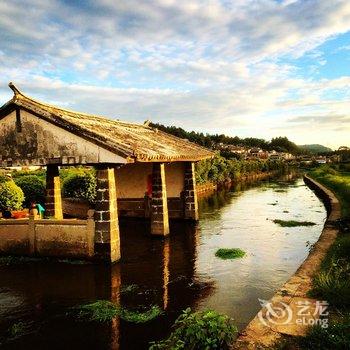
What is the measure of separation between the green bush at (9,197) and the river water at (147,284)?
19.0ft

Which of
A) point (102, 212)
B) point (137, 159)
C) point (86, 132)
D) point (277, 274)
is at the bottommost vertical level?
→ point (277, 274)

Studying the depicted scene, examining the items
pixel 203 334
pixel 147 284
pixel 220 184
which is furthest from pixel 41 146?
pixel 220 184

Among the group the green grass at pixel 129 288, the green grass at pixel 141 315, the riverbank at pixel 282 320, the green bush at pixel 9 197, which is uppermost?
the green bush at pixel 9 197

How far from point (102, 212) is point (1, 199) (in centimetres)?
875

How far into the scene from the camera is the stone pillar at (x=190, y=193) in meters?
19.4

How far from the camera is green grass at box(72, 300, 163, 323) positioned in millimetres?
7676

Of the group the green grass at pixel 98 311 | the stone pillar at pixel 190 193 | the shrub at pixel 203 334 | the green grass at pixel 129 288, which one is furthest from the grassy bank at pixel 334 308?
the stone pillar at pixel 190 193

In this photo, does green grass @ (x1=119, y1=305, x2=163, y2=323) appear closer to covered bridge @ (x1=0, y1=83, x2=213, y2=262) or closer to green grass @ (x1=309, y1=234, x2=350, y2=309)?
green grass @ (x1=309, y1=234, x2=350, y2=309)

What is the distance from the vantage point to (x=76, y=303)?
28.7 ft

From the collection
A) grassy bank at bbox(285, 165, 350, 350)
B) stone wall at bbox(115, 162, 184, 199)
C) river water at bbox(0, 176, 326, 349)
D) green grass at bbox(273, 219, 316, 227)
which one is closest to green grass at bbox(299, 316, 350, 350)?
grassy bank at bbox(285, 165, 350, 350)

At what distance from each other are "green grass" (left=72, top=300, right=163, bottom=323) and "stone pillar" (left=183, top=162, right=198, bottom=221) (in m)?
11.3

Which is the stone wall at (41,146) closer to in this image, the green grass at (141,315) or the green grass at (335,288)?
the green grass at (141,315)

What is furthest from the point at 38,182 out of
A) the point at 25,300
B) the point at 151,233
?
the point at 25,300

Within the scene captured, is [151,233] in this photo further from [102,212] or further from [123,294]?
[123,294]
